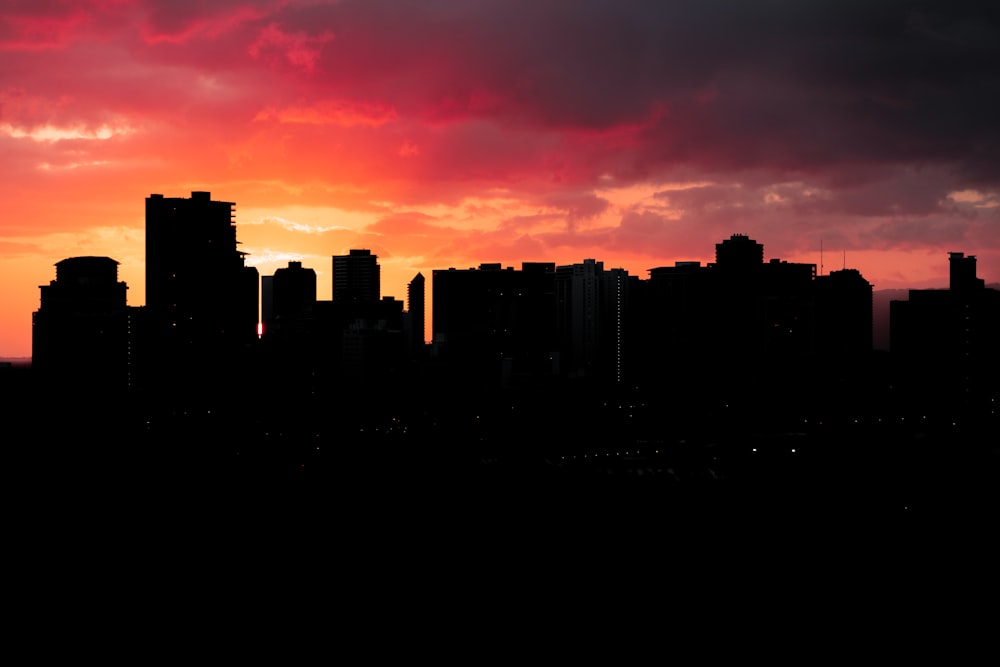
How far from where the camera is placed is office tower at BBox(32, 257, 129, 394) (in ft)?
606

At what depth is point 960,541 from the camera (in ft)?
306

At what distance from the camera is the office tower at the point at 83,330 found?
185 meters

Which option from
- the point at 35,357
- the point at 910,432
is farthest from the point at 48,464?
the point at 910,432

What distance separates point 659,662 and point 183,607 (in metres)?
28.1

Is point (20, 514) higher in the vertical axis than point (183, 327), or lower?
lower

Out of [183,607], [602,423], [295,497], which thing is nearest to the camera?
[183,607]

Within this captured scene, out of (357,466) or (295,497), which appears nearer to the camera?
(295,497)

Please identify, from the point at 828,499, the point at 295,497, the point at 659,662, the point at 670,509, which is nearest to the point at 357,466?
the point at 295,497

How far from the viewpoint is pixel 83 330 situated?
626 ft

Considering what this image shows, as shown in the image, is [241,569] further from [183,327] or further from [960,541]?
[183,327]

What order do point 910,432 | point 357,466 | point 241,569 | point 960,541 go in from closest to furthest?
point 241,569 < point 960,541 < point 357,466 < point 910,432

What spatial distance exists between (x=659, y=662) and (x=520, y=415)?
450 ft

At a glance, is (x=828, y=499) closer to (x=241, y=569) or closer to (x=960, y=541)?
(x=960, y=541)

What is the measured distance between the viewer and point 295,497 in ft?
368
